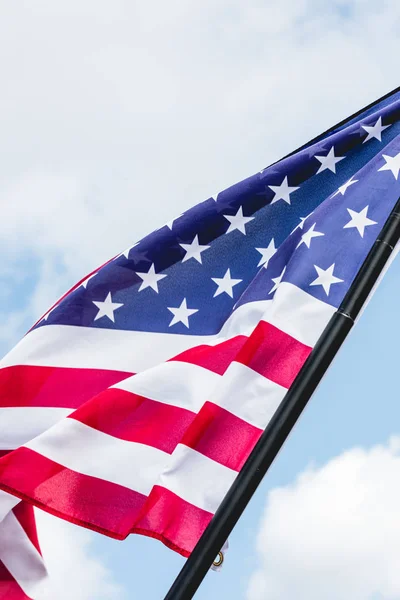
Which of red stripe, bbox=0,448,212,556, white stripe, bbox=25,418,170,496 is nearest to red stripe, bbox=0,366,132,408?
white stripe, bbox=25,418,170,496

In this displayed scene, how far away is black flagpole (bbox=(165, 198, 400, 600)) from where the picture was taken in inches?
206

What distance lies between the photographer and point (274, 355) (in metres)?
6.52

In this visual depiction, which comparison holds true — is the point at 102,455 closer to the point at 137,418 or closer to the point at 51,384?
the point at 137,418

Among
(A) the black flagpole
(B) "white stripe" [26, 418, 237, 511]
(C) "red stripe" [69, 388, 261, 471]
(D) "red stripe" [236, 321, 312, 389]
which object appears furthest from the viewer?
(C) "red stripe" [69, 388, 261, 471]

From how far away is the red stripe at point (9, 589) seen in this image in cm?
847

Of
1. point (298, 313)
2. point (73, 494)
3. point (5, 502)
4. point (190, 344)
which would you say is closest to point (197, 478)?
point (73, 494)

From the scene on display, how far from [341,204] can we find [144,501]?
294cm

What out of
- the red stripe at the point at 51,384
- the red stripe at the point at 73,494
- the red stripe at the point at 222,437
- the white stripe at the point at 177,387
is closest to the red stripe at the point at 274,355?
the red stripe at the point at 222,437

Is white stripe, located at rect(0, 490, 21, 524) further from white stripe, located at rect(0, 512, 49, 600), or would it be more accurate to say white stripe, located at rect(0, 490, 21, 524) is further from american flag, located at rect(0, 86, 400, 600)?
white stripe, located at rect(0, 512, 49, 600)

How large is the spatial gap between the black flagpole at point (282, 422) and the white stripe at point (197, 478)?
2.46 feet

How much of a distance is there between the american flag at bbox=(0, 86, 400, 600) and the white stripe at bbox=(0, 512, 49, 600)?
127 mm

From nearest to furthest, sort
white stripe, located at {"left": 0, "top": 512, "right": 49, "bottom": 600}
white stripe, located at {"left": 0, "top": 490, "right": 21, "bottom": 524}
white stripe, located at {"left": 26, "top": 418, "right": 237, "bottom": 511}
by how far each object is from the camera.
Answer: white stripe, located at {"left": 26, "top": 418, "right": 237, "bottom": 511} < white stripe, located at {"left": 0, "top": 490, "right": 21, "bottom": 524} < white stripe, located at {"left": 0, "top": 512, "right": 49, "bottom": 600}

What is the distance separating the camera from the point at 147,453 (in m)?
6.95

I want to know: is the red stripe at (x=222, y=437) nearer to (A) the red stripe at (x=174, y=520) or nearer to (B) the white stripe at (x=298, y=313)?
(A) the red stripe at (x=174, y=520)
